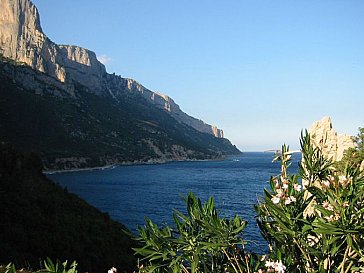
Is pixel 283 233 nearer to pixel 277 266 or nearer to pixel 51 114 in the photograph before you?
pixel 277 266

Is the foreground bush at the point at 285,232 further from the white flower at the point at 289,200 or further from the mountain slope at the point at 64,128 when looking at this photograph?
the mountain slope at the point at 64,128

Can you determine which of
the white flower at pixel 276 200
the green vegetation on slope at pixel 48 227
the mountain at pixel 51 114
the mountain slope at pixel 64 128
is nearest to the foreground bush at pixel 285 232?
the white flower at pixel 276 200

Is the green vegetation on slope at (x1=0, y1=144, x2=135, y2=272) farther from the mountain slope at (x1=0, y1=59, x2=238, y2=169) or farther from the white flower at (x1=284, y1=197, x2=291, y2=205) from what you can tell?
the mountain slope at (x1=0, y1=59, x2=238, y2=169)

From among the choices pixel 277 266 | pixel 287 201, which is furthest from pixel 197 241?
pixel 287 201

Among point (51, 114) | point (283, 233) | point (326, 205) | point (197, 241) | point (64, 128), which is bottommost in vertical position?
point (197, 241)

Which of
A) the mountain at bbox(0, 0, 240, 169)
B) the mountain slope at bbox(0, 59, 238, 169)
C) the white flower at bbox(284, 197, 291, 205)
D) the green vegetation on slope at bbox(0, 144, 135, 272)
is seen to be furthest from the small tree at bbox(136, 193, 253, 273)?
the mountain slope at bbox(0, 59, 238, 169)

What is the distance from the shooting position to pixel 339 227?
10.5 ft

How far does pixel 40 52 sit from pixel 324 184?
202 m

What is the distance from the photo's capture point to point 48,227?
23.7 meters

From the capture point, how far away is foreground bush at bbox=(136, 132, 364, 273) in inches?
134

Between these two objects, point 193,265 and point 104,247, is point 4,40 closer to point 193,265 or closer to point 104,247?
point 104,247

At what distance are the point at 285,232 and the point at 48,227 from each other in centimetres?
2300

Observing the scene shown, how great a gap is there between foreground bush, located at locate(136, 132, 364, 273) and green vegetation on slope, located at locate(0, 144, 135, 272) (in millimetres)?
14671

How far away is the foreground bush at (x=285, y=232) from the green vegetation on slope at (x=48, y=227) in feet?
48.1
